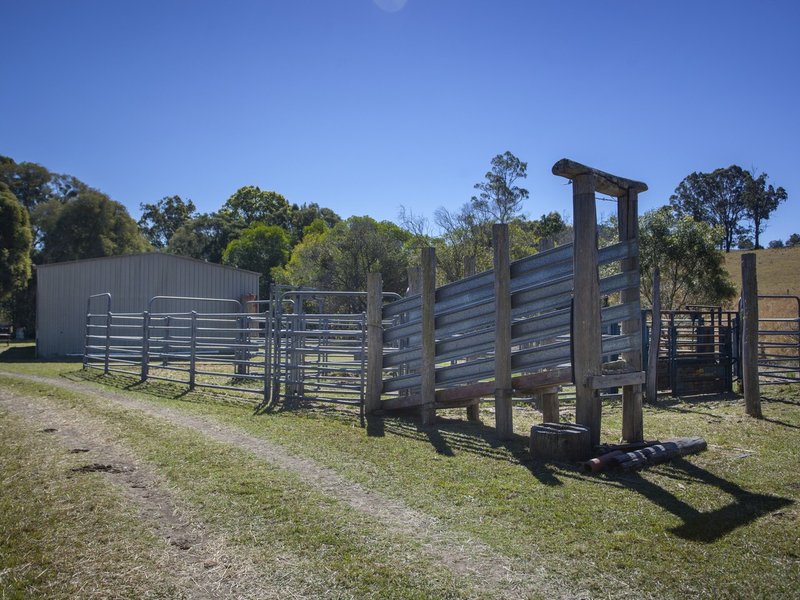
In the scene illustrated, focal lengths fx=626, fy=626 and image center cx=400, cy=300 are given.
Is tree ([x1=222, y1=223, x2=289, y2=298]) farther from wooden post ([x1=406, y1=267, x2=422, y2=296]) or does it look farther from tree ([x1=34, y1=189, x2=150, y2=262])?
wooden post ([x1=406, y1=267, x2=422, y2=296])

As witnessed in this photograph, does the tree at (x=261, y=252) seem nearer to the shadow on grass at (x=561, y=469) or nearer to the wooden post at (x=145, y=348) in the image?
the wooden post at (x=145, y=348)

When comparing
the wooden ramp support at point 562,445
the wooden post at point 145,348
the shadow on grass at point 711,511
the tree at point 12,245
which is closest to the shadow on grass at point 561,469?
the shadow on grass at point 711,511

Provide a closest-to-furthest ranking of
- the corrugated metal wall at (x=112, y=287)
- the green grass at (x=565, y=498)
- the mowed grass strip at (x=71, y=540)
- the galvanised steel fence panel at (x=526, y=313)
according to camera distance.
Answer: the mowed grass strip at (x=71, y=540) < the green grass at (x=565, y=498) < the galvanised steel fence panel at (x=526, y=313) < the corrugated metal wall at (x=112, y=287)

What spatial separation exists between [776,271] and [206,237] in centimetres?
5028

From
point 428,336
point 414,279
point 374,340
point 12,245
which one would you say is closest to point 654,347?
point 414,279

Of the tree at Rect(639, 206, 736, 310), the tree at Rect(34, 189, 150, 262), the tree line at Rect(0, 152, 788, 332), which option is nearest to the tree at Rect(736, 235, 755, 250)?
the tree line at Rect(0, 152, 788, 332)

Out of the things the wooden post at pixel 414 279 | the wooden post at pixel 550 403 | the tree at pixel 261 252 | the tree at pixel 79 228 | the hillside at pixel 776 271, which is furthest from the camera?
the tree at pixel 261 252

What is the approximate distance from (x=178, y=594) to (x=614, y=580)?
2472 millimetres

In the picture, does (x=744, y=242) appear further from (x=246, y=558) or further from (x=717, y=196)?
(x=246, y=558)

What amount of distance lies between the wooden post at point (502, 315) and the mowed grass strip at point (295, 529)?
296 cm

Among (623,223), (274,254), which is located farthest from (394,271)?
(623,223)

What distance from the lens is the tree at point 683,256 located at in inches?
1045

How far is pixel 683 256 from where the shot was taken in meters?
26.7

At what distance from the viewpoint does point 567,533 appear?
434 cm
